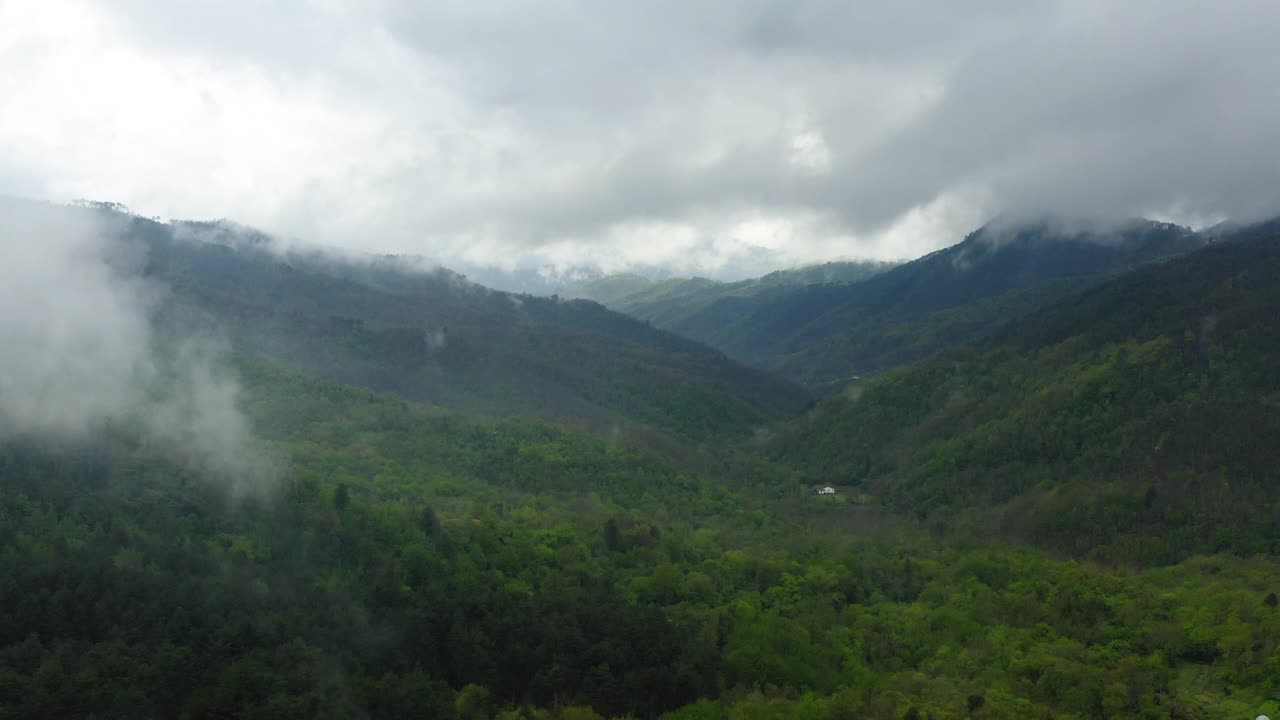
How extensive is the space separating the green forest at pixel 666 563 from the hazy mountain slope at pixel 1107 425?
0.63 metres

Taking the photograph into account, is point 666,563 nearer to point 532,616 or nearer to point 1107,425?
point 532,616

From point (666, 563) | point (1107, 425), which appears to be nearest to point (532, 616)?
point (666, 563)

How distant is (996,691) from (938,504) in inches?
3264

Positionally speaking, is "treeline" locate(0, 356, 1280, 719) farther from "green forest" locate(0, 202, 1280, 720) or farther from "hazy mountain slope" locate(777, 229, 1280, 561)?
"hazy mountain slope" locate(777, 229, 1280, 561)

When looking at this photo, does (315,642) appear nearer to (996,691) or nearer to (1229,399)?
(996,691)

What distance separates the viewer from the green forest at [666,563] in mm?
54281

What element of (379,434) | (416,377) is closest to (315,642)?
(379,434)

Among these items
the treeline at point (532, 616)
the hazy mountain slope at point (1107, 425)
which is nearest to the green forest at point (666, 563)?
the treeline at point (532, 616)

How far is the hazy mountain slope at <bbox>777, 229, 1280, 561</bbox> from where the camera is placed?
343 feet

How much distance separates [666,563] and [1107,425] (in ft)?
275

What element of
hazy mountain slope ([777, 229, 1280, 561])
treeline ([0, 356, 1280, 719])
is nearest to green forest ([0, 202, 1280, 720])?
treeline ([0, 356, 1280, 719])

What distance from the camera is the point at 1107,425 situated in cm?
13050

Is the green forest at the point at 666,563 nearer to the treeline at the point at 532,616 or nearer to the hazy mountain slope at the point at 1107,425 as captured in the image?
the treeline at the point at 532,616

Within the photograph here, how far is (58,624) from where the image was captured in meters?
54.0
